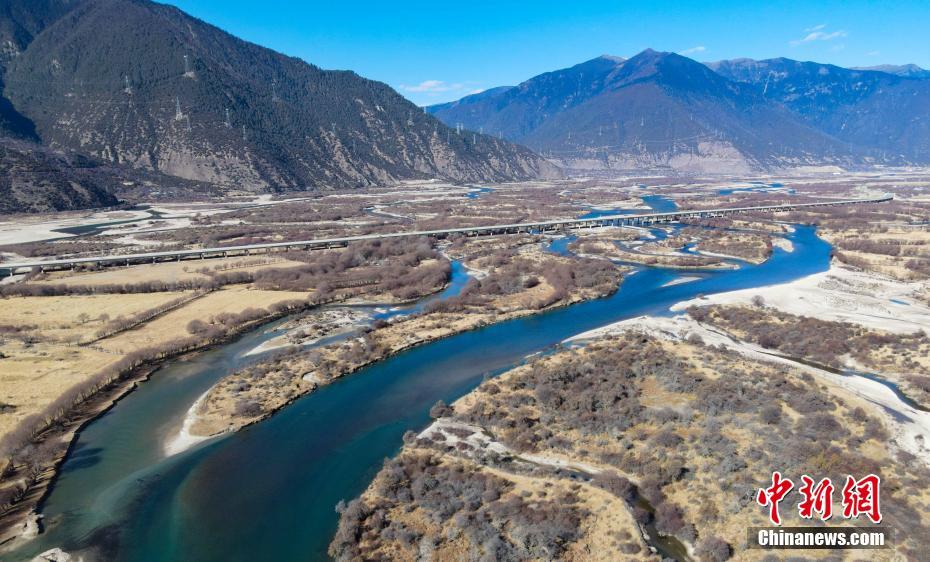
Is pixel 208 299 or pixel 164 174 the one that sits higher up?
pixel 164 174

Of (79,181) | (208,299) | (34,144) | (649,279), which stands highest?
(34,144)

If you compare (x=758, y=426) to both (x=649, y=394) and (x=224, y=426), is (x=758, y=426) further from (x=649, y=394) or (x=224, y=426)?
(x=224, y=426)

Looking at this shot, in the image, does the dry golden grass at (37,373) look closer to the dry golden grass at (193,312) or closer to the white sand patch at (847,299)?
the dry golden grass at (193,312)

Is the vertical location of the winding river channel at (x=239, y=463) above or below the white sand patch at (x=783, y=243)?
above

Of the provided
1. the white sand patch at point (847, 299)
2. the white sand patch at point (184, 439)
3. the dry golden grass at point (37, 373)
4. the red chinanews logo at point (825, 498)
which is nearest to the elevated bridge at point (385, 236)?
the dry golden grass at point (37, 373)

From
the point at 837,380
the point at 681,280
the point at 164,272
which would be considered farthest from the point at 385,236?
the point at 837,380

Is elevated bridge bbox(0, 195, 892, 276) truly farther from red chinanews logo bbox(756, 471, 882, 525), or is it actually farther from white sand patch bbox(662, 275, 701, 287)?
red chinanews logo bbox(756, 471, 882, 525)

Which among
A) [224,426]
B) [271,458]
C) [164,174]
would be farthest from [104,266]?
[164,174]
